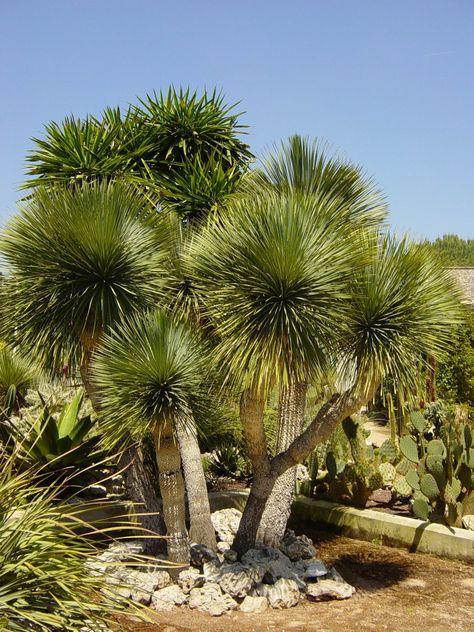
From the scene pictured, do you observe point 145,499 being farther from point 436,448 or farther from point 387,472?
point 387,472

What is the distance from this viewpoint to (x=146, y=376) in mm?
5770

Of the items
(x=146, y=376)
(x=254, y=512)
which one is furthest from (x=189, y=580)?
(x=146, y=376)

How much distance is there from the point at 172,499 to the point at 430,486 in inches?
115

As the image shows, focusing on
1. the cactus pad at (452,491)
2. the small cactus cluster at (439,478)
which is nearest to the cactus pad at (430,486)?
the small cactus cluster at (439,478)

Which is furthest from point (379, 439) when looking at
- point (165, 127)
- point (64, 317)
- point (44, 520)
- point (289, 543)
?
point (44, 520)

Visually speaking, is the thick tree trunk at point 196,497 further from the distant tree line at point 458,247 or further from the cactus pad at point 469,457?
the distant tree line at point 458,247

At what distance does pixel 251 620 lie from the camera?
5957mm

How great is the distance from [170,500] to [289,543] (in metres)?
1.56

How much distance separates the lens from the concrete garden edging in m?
7.60

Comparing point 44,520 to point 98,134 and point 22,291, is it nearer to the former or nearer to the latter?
point 22,291

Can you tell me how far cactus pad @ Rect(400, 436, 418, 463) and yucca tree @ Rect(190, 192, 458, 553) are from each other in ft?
9.04

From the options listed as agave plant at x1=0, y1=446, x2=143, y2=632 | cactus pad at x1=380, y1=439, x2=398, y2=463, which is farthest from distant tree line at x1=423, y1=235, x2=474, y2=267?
agave plant at x1=0, y1=446, x2=143, y2=632

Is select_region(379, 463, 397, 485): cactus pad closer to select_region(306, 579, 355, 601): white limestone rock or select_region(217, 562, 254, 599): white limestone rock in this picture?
select_region(306, 579, 355, 601): white limestone rock

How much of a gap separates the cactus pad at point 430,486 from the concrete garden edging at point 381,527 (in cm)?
31
